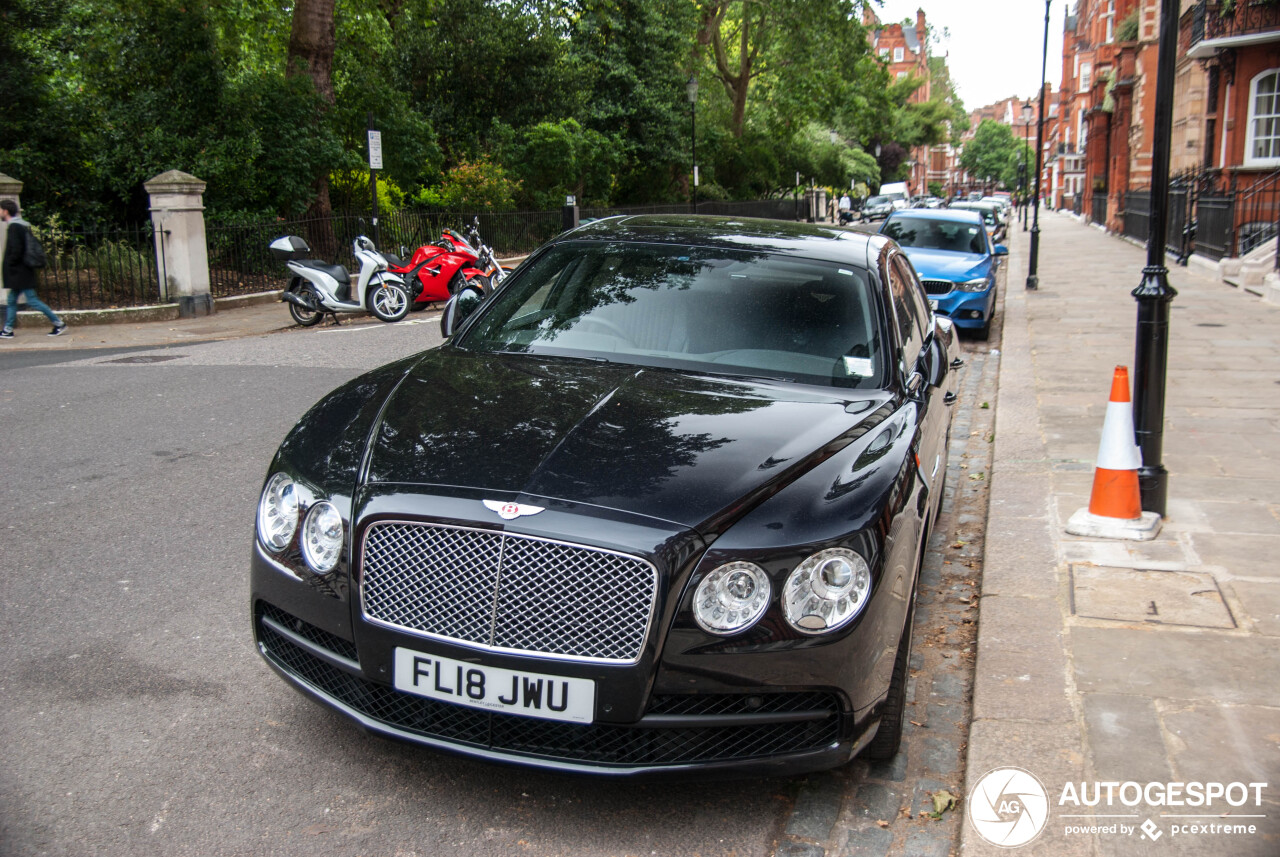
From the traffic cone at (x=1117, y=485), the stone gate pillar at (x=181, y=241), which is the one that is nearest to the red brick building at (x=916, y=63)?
the stone gate pillar at (x=181, y=241)

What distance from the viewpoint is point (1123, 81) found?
4378cm

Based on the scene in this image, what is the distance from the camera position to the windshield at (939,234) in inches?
589

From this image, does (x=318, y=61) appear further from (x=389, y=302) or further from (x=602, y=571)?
(x=602, y=571)

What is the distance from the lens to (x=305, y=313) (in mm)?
15742

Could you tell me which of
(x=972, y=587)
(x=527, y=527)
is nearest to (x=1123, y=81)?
(x=972, y=587)

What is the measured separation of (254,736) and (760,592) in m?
1.79

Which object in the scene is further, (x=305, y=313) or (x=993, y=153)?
(x=993, y=153)

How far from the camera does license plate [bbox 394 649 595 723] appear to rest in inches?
110

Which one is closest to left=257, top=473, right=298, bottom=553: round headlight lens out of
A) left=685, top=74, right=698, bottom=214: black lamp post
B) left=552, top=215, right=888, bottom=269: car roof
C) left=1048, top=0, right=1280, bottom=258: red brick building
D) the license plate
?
the license plate

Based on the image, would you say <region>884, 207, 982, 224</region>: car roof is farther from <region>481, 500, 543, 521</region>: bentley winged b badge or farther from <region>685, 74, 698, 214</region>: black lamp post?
<region>685, 74, 698, 214</region>: black lamp post

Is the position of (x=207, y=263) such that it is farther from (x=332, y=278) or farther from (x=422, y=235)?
(x=422, y=235)

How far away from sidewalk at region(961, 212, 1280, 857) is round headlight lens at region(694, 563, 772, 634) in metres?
0.92

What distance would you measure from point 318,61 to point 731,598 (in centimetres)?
2080

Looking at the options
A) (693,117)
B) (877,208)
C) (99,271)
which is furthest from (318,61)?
(877,208)
